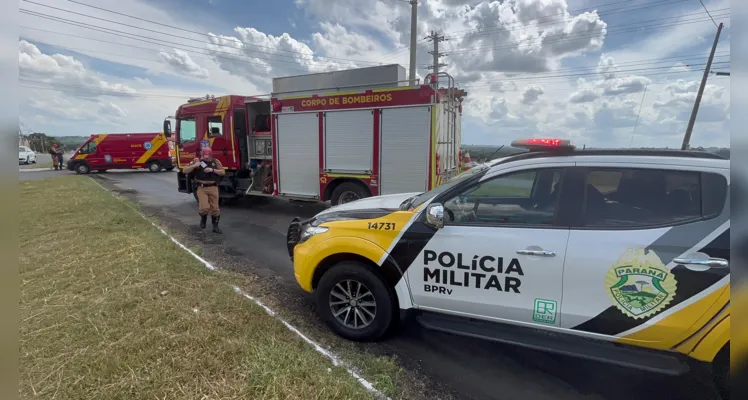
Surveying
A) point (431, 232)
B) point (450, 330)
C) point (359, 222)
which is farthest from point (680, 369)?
point (359, 222)

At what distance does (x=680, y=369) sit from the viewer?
2279mm

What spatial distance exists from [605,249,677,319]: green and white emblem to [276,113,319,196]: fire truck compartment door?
21.8ft

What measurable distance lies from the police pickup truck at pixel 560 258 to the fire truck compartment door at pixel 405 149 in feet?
12.7

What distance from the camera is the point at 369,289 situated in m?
3.17

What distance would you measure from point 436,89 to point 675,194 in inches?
198

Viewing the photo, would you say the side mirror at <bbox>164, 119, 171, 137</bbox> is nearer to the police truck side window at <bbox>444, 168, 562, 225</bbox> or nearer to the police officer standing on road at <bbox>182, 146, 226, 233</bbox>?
the police officer standing on road at <bbox>182, 146, 226, 233</bbox>

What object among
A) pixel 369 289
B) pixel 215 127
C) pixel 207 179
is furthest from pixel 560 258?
pixel 215 127

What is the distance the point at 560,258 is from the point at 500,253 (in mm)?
393

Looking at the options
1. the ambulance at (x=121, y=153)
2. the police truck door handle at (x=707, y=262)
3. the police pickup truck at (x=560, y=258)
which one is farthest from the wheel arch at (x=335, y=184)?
the ambulance at (x=121, y=153)

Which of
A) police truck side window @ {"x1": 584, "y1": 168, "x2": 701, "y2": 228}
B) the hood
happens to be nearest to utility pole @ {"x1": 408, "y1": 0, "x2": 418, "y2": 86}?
the hood

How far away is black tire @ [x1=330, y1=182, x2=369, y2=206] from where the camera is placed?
788 centimetres

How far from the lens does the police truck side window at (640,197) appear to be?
236cm

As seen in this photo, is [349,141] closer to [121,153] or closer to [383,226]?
[383,226]

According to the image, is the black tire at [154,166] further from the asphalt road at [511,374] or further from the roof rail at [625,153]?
the roof rail at [625,153]
